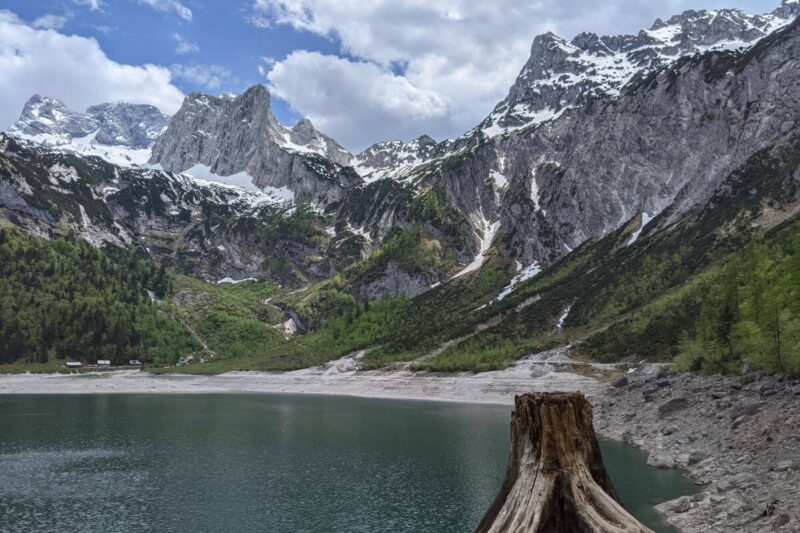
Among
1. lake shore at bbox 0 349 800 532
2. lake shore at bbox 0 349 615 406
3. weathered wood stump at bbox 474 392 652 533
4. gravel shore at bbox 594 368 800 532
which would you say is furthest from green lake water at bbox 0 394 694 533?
lake shore at bbox 0 349 615 406

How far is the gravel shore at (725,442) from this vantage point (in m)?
27.8

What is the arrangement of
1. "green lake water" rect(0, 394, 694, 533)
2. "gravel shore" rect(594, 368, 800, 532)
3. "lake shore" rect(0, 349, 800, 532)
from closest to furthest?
"gravel shore" rect(594, 368, 800, 532)
"lake shore" rect(0, 349, 800, 532)
"green lake water" rect(0, 394, 694, 533)

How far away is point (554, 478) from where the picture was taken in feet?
37.5

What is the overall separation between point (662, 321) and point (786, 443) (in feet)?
340

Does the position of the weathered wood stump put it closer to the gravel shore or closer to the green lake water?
the gravel shore

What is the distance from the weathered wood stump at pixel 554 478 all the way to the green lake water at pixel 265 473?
25.2m

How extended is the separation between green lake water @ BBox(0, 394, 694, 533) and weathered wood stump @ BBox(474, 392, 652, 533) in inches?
991

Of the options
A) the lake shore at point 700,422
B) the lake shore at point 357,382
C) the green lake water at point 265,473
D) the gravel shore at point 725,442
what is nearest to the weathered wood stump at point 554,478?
the gravel shore at point 725,442

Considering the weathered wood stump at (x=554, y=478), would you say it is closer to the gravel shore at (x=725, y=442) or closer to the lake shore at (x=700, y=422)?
the gravel shore at (x=725, y=442)

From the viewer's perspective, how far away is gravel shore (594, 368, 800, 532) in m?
27.8

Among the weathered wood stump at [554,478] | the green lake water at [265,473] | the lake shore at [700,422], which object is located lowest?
the green lake water at [265,473]

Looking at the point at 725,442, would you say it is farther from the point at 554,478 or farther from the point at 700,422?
the point at 554,478

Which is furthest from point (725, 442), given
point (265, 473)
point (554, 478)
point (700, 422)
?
point (265, 473)

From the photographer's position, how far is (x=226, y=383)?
564ft
